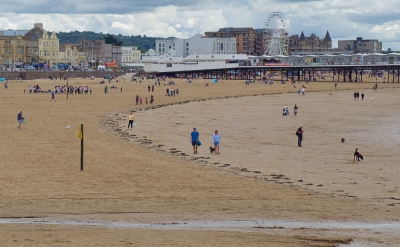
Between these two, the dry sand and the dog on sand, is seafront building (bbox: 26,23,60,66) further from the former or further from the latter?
the dog on sand

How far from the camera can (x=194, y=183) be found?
17.5 meters

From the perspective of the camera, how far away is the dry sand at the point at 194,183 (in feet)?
40.8

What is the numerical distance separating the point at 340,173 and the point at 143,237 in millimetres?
9400

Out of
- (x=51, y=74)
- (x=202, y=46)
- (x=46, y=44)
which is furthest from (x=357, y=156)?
(x=202, y=46)

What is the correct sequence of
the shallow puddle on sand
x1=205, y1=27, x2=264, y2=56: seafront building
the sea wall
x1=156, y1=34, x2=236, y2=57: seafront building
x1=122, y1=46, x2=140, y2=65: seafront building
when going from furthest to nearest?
x1=205, y1=27, x2=264, y2=56: seafront building < x1=122, y1=46, x2=140, y2=65: seafront building < x1=156, y1=34, x2=236, y2=57: seafront building < the sea wall < the shallow puddle on sand

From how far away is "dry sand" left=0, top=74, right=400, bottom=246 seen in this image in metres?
12.4

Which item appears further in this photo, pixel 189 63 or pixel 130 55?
pixel 130 55

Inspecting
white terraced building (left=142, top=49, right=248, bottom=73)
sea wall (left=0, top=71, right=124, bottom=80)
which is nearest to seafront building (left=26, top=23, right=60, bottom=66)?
white terraced building (left=142, top=49, right=248, bottom=73)

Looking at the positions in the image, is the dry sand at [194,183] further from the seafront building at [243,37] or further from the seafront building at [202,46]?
the seafront building at [243,37]

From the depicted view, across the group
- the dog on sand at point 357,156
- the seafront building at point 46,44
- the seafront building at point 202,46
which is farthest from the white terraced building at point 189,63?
the dog on sand at point 357,156

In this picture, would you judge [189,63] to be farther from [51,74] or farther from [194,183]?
[194,183]

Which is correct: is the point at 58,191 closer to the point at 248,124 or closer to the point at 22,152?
the point at 22,152

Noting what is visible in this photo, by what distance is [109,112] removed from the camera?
4234cm

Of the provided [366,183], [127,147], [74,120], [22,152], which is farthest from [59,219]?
[74,120]
